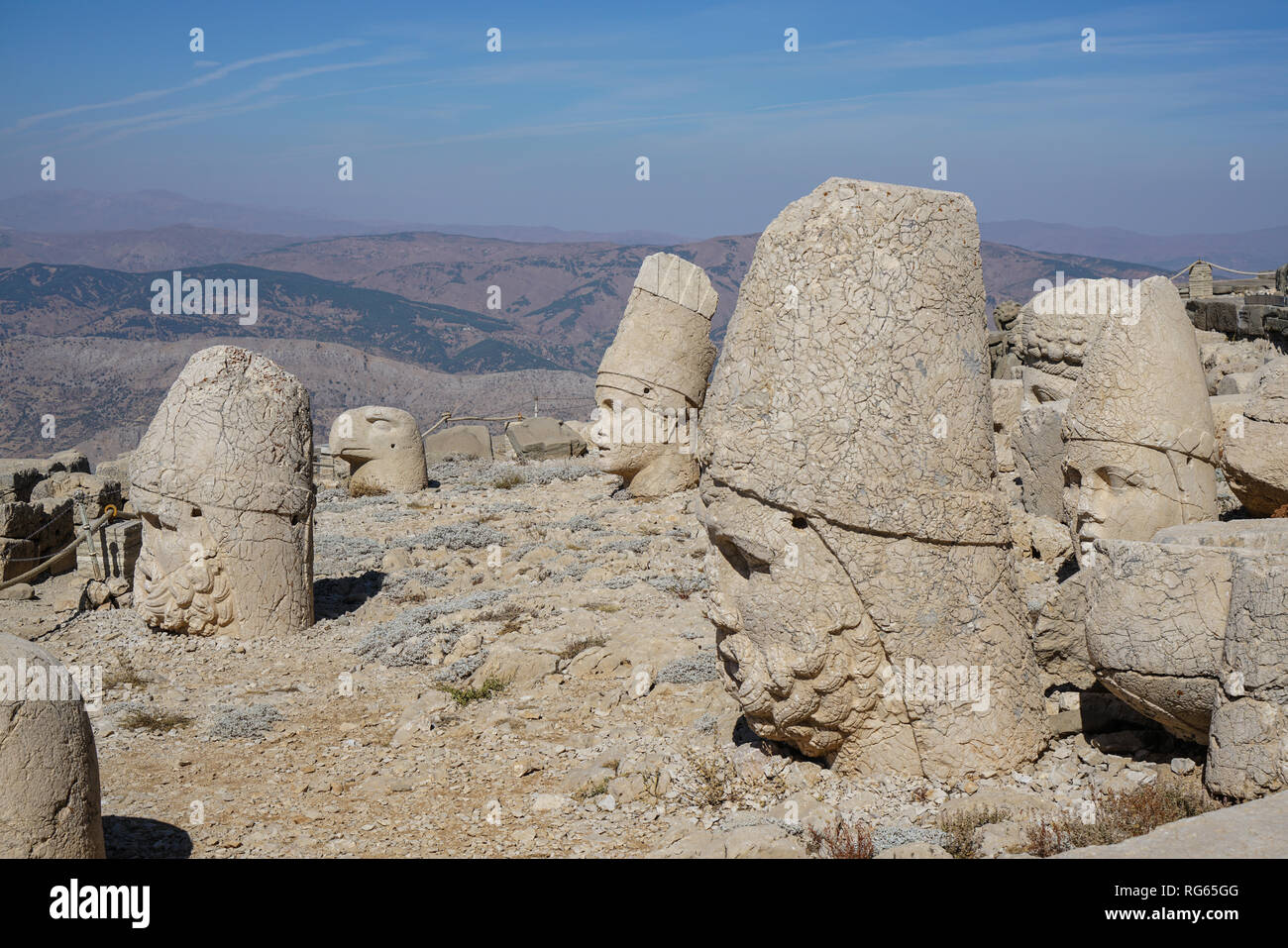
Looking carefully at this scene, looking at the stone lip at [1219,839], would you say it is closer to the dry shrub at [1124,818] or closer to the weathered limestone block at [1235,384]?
the dry shrub at [1124,818]

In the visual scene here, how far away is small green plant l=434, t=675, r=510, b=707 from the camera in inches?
260

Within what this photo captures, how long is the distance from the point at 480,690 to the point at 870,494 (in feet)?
11.4

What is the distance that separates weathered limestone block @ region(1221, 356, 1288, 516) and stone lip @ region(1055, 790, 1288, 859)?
2.93 meters

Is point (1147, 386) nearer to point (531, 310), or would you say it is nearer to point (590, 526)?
point (590, 526)

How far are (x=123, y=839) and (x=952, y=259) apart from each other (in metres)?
4.83

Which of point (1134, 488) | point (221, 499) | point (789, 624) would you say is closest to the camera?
point (789, 624)

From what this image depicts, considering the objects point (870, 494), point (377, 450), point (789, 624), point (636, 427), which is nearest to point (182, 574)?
point (789, 624)

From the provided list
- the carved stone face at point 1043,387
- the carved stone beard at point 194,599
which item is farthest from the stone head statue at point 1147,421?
the carved stone beard at point 194,599

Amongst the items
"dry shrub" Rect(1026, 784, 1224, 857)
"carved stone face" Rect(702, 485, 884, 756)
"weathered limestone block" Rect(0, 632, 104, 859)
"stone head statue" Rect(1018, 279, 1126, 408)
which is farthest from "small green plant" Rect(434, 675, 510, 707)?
"stone head statue" Rect(1018, 279, 1126, 408)

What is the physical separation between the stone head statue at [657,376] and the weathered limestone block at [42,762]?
8.91 m

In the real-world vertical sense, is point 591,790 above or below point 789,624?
below

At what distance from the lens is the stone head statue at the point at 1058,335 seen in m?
7.81

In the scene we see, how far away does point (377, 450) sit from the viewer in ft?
47.3

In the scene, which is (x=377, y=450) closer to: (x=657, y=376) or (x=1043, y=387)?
(x=657, y=376)
